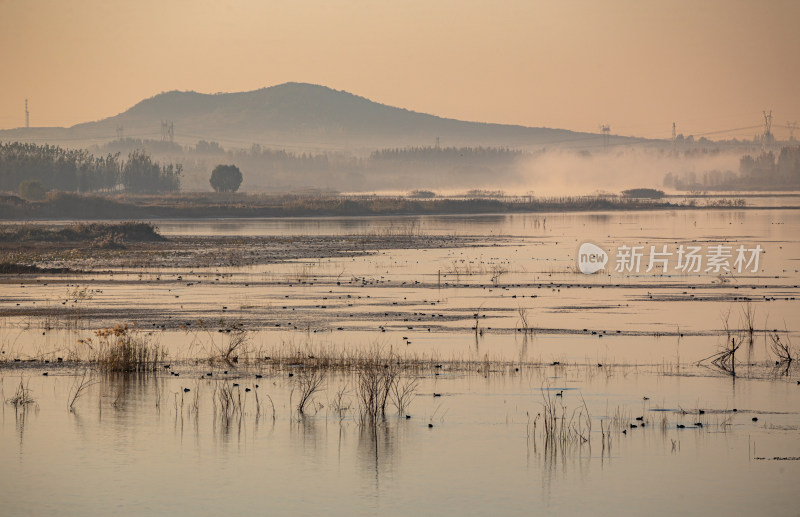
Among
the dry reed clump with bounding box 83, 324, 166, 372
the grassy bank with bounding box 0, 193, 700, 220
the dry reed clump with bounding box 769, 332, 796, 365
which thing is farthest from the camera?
the grassy bank with bounding box 0, 193, 700, 220

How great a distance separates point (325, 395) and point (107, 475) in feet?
23.6

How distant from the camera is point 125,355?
28.8m

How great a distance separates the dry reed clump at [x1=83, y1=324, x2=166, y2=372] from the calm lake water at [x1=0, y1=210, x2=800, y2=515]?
70 centimetres

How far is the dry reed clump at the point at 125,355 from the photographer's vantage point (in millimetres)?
28766

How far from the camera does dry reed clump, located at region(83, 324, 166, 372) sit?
28.8 metres

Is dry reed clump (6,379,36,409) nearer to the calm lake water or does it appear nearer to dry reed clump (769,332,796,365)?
the calm lake water

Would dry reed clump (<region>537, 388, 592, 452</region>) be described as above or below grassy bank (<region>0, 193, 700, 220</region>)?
below

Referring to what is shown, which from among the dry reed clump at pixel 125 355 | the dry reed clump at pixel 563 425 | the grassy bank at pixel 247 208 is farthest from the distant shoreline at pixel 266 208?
the dry reed clump at pixel 563 425

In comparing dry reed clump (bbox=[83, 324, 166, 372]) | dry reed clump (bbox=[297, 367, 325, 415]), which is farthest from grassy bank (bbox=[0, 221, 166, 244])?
dry reed clump (bbox=[297, 367, 325, 415])

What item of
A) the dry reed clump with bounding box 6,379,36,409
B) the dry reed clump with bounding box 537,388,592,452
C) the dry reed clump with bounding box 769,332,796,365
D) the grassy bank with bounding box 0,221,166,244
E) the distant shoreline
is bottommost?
the dry reed clump with bounding box 537,388,592,452

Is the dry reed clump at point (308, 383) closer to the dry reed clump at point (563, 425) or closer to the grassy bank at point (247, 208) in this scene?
the dry reed clump at point (563, 425)

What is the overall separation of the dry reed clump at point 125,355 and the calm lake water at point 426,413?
70 cm

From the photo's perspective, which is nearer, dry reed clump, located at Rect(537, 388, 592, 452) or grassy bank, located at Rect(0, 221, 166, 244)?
dry reed clump, located at Rect(537, 388, 592, 452)

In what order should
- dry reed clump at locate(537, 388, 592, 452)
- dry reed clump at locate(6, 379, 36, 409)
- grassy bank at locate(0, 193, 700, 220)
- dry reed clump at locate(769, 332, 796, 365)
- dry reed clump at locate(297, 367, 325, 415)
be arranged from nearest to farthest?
dry reed clump at locate(537, 388, 592, 452)
dry reed clump at locate(297, 367, 325, 415)
dry reed clump at locate(6, 379, 36, 409)
dry reed clump at locate(769, 332, 796, 365)
grassy bank at locate(0, 193, 700, 220)
